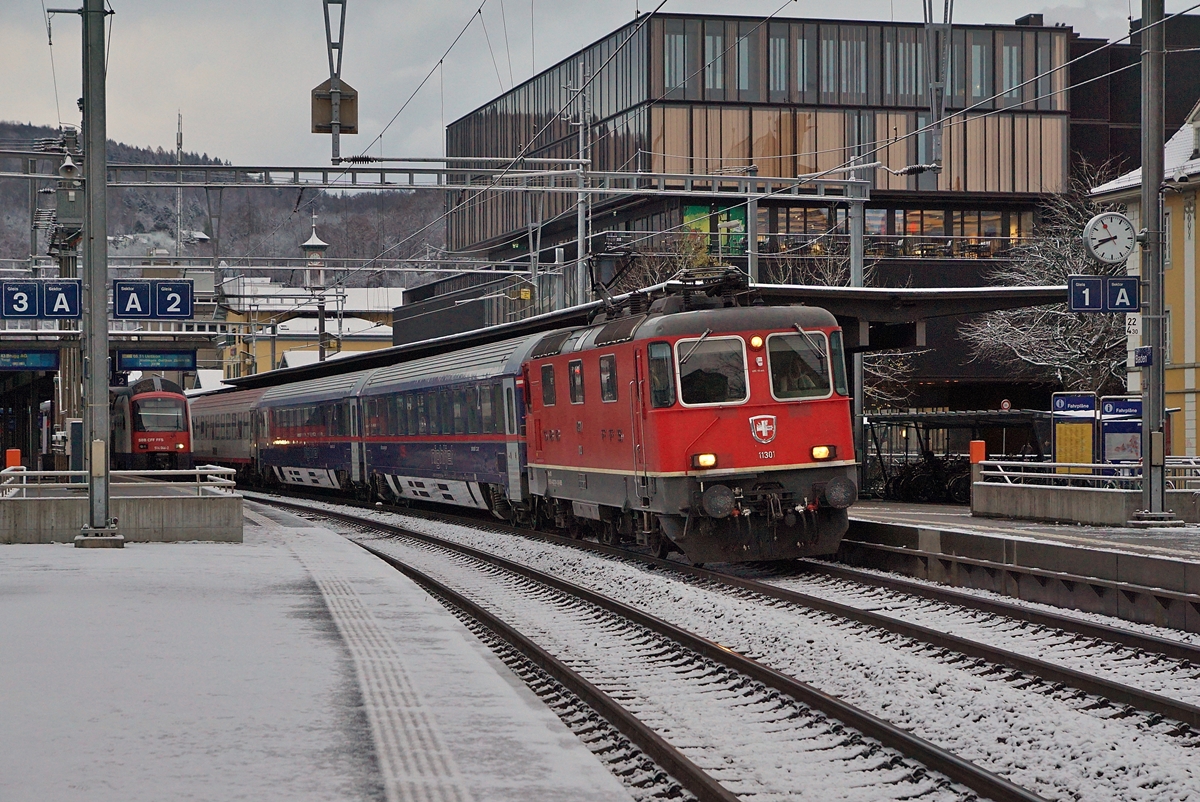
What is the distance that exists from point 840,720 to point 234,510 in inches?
543

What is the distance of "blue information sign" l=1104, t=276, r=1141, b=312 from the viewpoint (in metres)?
22.6

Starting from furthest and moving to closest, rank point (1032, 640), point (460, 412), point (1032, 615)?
point (460, 412) → point (1032, 615) → point (1032, 640)

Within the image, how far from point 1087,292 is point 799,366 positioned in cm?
775

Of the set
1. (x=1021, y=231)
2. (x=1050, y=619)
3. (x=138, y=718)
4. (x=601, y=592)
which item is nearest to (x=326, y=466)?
(x=601, y=592)

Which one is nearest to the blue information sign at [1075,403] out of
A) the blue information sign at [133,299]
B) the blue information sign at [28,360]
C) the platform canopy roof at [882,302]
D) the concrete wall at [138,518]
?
the platform canopy roof at [882,302]

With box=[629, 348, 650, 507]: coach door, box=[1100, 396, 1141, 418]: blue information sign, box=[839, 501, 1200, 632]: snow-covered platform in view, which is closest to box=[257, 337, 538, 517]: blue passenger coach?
box=[629, 348, 650, 507]: coach door

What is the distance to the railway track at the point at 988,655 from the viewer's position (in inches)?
334

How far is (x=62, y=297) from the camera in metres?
21.8

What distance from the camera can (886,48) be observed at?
2522 inches

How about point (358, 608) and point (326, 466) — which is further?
point (326, 466)

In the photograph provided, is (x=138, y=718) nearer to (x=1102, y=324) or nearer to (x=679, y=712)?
(x=679, y=712)

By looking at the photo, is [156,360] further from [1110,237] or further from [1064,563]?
[1064,563]

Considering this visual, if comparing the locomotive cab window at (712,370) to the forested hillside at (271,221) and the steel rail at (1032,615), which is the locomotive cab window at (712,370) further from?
the forested hillside at (271,221)

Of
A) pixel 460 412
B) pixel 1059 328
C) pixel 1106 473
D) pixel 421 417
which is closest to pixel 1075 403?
pixel 1106 473
